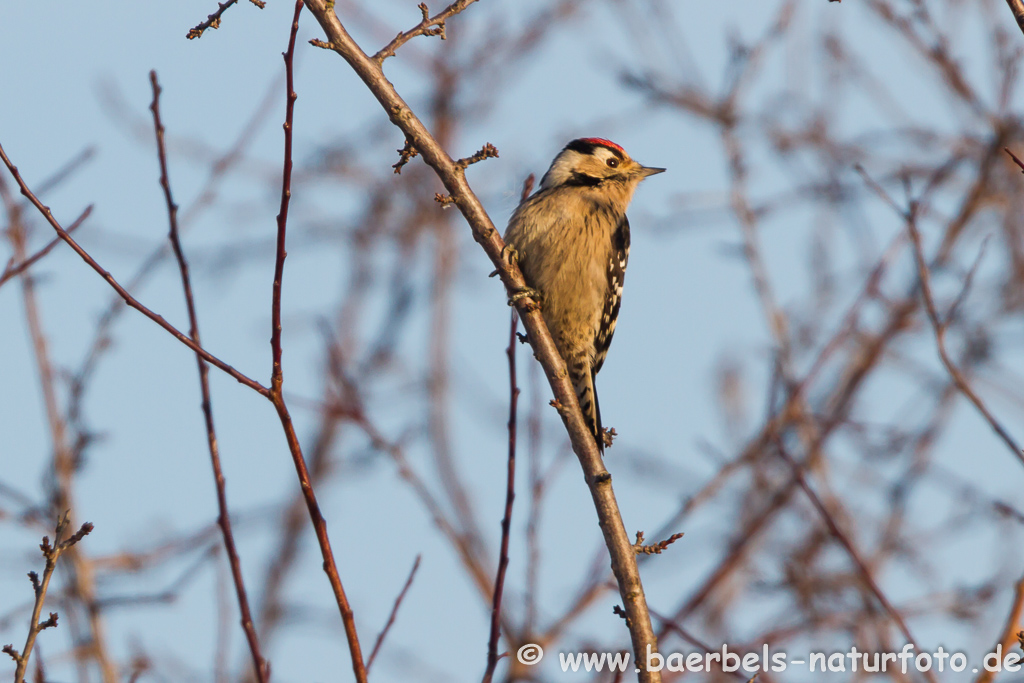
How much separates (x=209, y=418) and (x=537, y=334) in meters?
1.02

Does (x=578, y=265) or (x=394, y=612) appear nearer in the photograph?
(x=394, y=612)

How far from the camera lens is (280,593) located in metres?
10.3

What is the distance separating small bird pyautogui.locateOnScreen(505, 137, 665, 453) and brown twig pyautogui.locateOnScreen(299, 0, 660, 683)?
0.88 m

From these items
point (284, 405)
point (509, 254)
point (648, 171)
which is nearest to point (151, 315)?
point (284, 405)

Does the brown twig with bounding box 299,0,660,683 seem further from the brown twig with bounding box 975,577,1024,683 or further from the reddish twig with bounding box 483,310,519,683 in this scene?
the brown twig with bounding box 975,577,1024,683

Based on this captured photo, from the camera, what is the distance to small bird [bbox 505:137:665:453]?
4395 millimetres

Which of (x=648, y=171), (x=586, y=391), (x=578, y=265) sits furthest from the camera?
(x=648, y=171)

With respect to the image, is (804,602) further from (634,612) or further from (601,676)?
(634,612)

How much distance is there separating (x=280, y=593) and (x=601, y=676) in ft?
21.1

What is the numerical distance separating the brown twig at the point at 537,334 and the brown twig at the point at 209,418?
542mm

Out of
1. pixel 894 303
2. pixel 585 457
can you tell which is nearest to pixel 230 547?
pixel 585 457

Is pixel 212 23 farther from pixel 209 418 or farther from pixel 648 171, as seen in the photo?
pixel 648 171

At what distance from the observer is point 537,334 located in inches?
126

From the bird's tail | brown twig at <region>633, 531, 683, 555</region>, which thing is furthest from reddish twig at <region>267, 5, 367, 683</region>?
the bird's tail
